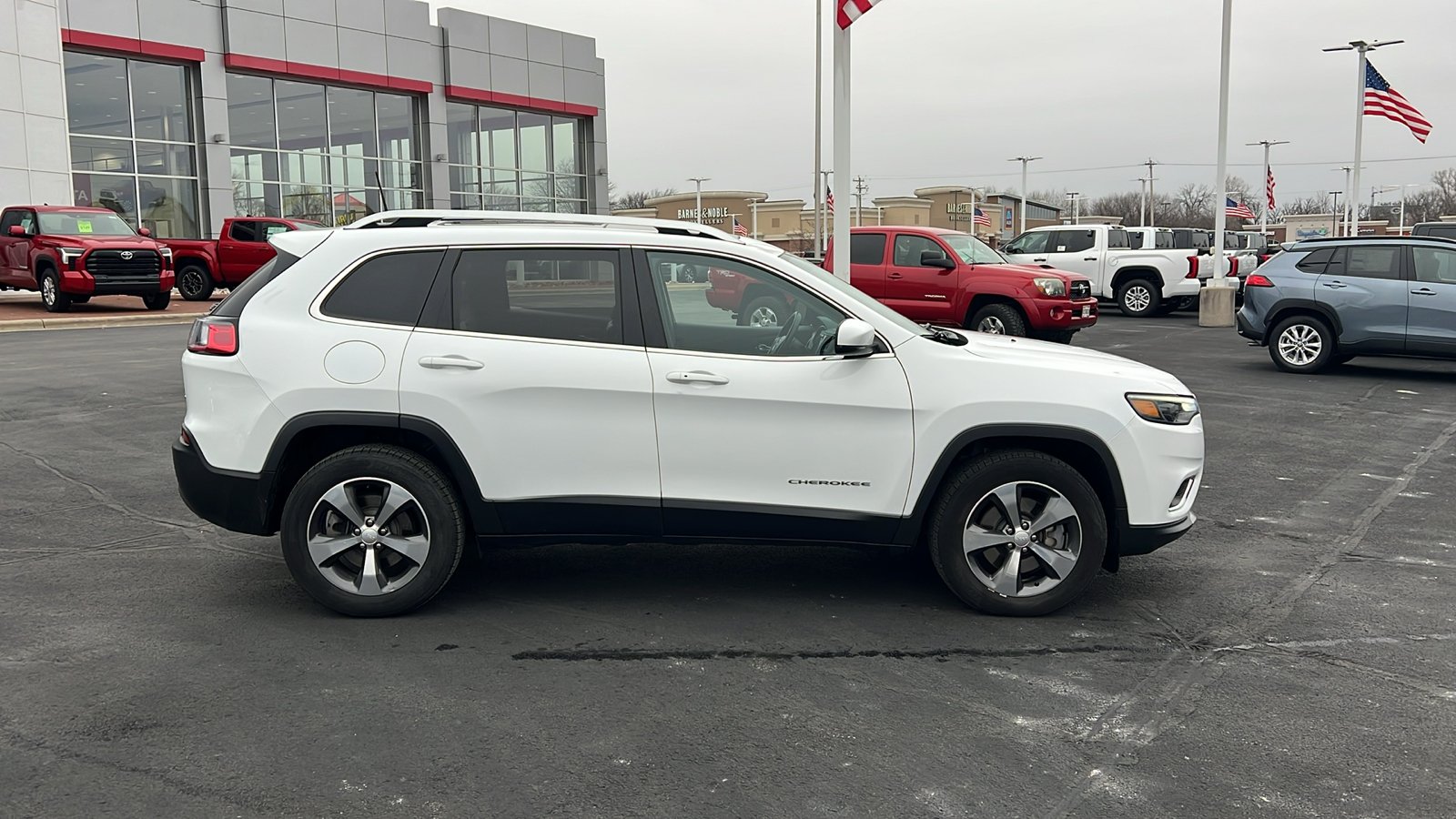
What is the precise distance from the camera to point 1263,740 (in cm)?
396

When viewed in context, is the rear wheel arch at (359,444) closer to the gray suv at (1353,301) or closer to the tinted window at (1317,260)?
the gray suv at (1353,301)

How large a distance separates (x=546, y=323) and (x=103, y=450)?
559 centimetres

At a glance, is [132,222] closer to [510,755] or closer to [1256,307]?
[1256,307]

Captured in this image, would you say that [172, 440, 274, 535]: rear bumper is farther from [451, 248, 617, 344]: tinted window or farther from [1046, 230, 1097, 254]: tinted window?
[1046, 230, 1097, 254]: tinted window

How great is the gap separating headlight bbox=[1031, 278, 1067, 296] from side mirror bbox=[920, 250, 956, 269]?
1191 mm

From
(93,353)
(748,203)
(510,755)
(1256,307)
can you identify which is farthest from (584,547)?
(748,203)

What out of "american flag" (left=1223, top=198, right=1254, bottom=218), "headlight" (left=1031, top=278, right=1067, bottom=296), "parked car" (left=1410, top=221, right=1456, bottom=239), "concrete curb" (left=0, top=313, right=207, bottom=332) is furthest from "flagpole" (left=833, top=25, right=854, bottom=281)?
"american flag" (left=1223, top=198, right=1254, bottom=218)

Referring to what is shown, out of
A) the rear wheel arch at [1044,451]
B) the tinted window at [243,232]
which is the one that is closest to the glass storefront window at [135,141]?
the tinted window at [243,232]

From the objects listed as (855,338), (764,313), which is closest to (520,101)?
(764,313)

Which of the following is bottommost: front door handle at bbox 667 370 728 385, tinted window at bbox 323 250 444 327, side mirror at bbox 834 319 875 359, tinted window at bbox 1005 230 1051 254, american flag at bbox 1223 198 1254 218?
front door handle at bbox 667 370 728 385

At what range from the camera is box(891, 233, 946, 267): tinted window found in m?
17.1

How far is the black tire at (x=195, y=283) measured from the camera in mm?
27733

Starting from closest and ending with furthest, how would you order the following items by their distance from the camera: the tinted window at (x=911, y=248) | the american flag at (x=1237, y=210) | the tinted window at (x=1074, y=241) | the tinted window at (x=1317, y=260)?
the tinted window at (x=1317, y=260), the tinted window at (x=911, y=248), the tinted window at (x=1074, y=241), the american flag at (x=1237, y=210)

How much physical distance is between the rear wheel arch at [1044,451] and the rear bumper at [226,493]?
112 inches
